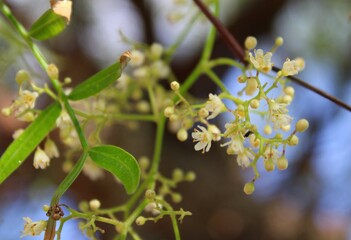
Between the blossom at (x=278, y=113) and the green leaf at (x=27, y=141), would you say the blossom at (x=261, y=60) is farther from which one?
the green leaf at (x=27, y=141)

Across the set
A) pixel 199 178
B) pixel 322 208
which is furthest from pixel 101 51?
pixel 322 208

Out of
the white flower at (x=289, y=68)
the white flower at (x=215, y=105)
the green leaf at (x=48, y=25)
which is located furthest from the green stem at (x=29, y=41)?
the white flower at (x=289, y=68)

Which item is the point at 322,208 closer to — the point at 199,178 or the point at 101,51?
the point at 199,178

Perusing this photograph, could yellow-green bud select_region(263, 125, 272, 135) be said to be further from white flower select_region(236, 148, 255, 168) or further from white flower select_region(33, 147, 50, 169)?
white flower select_region(33, 147, 50, 169)

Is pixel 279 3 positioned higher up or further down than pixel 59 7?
higher up

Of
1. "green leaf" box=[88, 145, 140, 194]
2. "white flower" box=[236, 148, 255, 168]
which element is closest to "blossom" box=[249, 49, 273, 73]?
"white flower" box=[236, 148, 255, 168]
